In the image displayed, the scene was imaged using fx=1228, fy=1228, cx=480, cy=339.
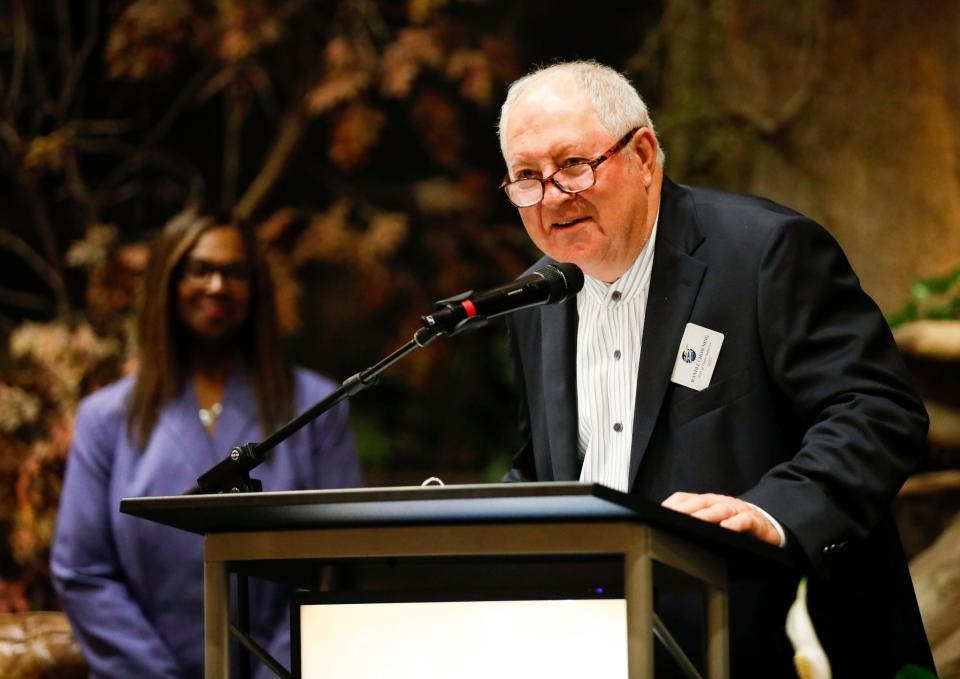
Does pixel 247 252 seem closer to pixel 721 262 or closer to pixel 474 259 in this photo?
pixel 721 262

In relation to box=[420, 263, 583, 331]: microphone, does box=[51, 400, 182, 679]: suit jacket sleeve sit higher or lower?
lower

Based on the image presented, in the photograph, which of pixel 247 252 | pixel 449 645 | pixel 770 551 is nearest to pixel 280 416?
pixel 247 252

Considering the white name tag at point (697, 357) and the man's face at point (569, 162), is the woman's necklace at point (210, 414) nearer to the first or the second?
the man's face at point (569, 162)

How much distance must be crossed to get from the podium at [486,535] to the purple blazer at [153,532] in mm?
1194

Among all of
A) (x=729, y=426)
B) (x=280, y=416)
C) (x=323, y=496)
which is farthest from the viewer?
(x=280, y=416)

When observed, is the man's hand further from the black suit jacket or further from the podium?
the black suit jacket

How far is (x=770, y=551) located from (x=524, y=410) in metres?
0.88

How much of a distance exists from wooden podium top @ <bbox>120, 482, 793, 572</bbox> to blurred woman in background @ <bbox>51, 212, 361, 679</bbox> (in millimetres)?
1297

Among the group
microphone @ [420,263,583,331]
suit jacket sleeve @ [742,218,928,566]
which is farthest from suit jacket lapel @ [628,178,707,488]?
microphone @ [420,263,583,331]

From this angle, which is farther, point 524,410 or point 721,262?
point 524,410

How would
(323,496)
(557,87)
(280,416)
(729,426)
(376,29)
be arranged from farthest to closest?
1. (376,29)
2. (280,416)
3. (557,87)
4. (729,426)
5. (323,496)

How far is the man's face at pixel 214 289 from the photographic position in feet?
9.66

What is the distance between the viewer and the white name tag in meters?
1.83

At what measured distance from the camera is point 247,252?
3020 mm
